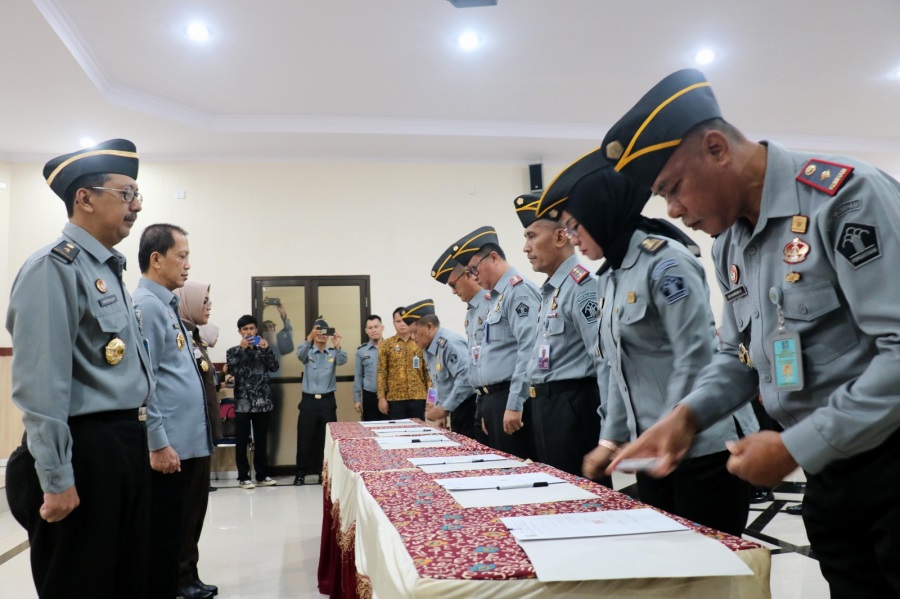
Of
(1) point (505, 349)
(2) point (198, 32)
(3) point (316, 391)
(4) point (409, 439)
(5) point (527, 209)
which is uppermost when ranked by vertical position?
(2) point (198, 32)

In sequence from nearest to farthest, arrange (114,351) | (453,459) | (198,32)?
(114,351)
(453,459)
(198,32)

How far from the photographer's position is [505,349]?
3.60 m

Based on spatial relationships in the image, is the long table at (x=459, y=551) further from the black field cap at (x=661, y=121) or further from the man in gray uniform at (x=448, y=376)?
the man in gray uniform at (x=448, y=376)

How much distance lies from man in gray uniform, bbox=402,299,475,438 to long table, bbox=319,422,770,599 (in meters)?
2.45

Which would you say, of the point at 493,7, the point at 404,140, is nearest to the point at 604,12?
the point at 493,7

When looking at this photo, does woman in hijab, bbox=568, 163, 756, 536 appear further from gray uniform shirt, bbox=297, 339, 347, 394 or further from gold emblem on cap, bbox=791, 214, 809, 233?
gray uniform shirt, bbox=297, 339, 347, 394

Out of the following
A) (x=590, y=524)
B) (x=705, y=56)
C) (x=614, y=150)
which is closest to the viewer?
(x=590, y=524)

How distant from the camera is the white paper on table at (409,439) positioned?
2660 mm

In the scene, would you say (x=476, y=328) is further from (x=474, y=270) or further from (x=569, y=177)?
(x=569, y=177)

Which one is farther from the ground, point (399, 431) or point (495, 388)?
point (495, 388)

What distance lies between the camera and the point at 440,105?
6.52 metres

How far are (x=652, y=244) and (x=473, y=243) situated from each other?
7.27 feet

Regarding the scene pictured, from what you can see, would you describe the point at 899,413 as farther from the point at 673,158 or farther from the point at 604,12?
the point at 604,12

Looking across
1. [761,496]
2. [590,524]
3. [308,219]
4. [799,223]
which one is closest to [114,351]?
[590,524]
